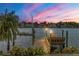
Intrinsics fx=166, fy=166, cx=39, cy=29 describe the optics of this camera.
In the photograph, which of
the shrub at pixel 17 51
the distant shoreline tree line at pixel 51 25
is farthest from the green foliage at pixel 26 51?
the distant shoreline tree line at pixel 51 25

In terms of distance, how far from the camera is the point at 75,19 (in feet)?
5.38

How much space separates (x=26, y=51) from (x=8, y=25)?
31 centimetres

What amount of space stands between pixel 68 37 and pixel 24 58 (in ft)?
1.58

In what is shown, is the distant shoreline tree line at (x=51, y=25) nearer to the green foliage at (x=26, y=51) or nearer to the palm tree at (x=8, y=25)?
the palm tree at (x=8, y=25)

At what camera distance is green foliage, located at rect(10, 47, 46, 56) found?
1646mm

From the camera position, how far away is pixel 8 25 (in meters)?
1.64

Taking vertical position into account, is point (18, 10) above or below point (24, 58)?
above

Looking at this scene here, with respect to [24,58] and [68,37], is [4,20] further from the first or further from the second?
[68,37]

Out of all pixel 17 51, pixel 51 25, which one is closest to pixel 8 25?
pixel 17 51

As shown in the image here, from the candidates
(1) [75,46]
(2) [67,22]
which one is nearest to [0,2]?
(2) [67,22]

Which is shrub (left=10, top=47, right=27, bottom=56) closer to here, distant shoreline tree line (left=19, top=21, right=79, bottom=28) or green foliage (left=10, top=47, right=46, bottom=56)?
green foliage (left=10, top=47, right=46, bottom=56)

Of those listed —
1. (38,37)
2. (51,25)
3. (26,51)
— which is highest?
(51,25)

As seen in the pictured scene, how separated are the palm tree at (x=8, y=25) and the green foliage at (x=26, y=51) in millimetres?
72

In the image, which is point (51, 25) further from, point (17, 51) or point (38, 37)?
point (17, 51)
